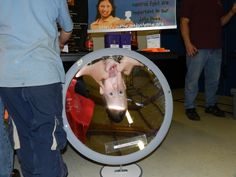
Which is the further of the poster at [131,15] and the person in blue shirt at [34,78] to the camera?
the poster at [131,15]

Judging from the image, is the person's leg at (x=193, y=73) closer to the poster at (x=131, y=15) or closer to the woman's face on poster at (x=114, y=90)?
the poster at (x=131, y=15)

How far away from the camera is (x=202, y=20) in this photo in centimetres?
309

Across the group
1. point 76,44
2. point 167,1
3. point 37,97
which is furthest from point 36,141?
point 167,1

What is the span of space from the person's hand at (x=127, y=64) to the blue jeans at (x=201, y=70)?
1.50m

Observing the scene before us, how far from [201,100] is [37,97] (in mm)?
3150

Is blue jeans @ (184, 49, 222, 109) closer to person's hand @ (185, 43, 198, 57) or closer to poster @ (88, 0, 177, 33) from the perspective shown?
person's hand @ (185, 43, 198, 57)

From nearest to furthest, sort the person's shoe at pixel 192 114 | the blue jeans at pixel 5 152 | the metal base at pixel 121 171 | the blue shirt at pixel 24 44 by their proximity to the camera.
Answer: the blue shirt at pixel 24 44, the blue jeans at pixel 5 152, the metal base at pixel 121 171, the person's shoe at pixel 192 114

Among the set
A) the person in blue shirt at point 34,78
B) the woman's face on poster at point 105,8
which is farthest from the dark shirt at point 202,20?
the person in blue shirt at point 34,78

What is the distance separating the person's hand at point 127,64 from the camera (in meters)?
1.75

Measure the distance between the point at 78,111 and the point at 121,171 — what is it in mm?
465

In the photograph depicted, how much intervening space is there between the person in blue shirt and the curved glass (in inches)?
11.3

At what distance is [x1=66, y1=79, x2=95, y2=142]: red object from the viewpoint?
5.76ft

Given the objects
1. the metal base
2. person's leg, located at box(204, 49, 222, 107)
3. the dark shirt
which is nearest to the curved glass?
the metal base

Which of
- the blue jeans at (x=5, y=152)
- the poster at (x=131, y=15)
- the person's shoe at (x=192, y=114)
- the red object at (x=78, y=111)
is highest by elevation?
the poster at (x=131, y=15)
